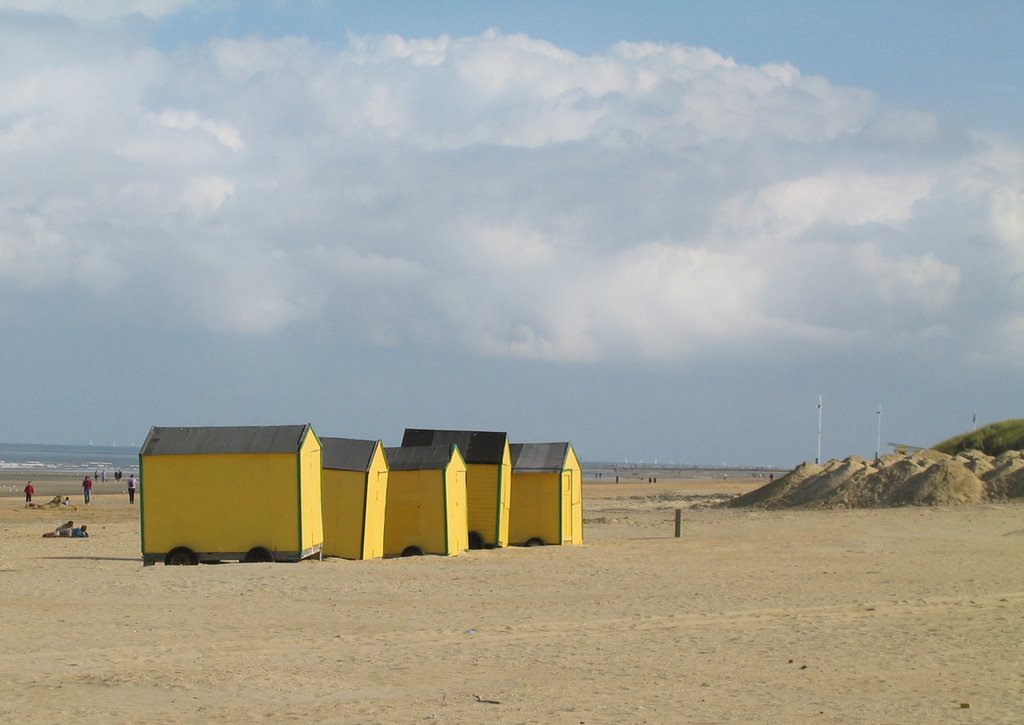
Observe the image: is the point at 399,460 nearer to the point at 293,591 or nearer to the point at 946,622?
the point at 293,591

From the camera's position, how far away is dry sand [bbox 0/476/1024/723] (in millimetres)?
9805

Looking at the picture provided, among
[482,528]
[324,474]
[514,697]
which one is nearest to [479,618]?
[514,697]

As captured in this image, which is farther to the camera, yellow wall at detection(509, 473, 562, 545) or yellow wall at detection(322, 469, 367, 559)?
yellow wall at detection(509, 473, 562, 545)

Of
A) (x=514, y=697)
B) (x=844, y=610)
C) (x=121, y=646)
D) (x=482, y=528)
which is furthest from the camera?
(x=482, y=528)

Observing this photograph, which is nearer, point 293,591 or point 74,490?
point 293,591

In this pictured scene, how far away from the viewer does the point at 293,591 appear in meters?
17.2

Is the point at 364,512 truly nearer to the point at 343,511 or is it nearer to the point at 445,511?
the point at 343,511

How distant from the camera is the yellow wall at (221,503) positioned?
21.0 meters

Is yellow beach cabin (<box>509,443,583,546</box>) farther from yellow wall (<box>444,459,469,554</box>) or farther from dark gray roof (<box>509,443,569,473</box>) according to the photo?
yellow wall (<box>444,459,469,554</box>)

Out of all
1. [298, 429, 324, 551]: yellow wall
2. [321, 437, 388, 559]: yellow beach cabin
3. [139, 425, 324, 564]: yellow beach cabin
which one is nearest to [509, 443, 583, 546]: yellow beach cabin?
[321, 437, 388, 559]: yellow beach cabin

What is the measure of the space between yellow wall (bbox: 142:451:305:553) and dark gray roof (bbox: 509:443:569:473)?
8490 millimetres

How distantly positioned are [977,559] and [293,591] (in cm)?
1407

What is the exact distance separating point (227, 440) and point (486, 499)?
7.59 m

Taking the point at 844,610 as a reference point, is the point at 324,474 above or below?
above
